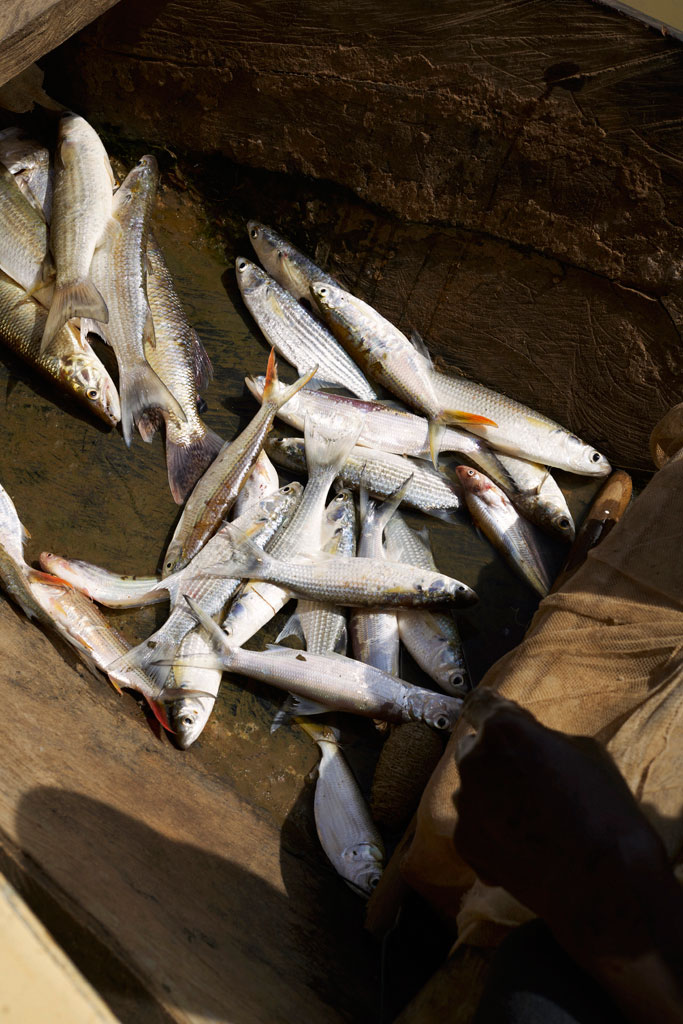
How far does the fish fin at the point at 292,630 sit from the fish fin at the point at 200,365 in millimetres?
1298

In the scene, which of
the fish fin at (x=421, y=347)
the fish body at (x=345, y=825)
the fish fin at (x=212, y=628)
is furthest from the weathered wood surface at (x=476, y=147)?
the fish body at (x=345, y=825)

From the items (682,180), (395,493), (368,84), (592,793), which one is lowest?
(395,493)

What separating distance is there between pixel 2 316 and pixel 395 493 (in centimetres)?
205

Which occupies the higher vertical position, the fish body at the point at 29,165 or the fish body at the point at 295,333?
the fish body at the point at 29,165

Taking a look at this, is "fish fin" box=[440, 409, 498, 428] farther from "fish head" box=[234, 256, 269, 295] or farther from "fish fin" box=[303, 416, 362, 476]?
"fish head" box=[234, 256, 269, 295]

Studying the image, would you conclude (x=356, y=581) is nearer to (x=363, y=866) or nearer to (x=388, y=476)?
(x=388, y=476)

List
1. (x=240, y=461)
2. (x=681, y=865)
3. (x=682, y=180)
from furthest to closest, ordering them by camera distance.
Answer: (x=240, y=461)
(x=682, y=180)
(x=681, y=865)

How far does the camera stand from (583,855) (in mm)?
1229

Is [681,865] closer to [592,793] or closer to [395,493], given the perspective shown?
[592,793]

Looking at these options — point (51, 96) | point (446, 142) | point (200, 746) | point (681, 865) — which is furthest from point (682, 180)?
point (51, 96)

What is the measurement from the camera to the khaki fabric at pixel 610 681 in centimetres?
173

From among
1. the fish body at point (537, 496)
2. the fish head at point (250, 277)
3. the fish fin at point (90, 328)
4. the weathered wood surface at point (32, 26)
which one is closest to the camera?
the weathered wood surface at point (32, 26)

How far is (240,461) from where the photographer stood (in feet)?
10.5

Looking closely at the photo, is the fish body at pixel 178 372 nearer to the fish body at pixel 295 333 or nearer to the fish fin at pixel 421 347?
the fish body at pixel 295 333
